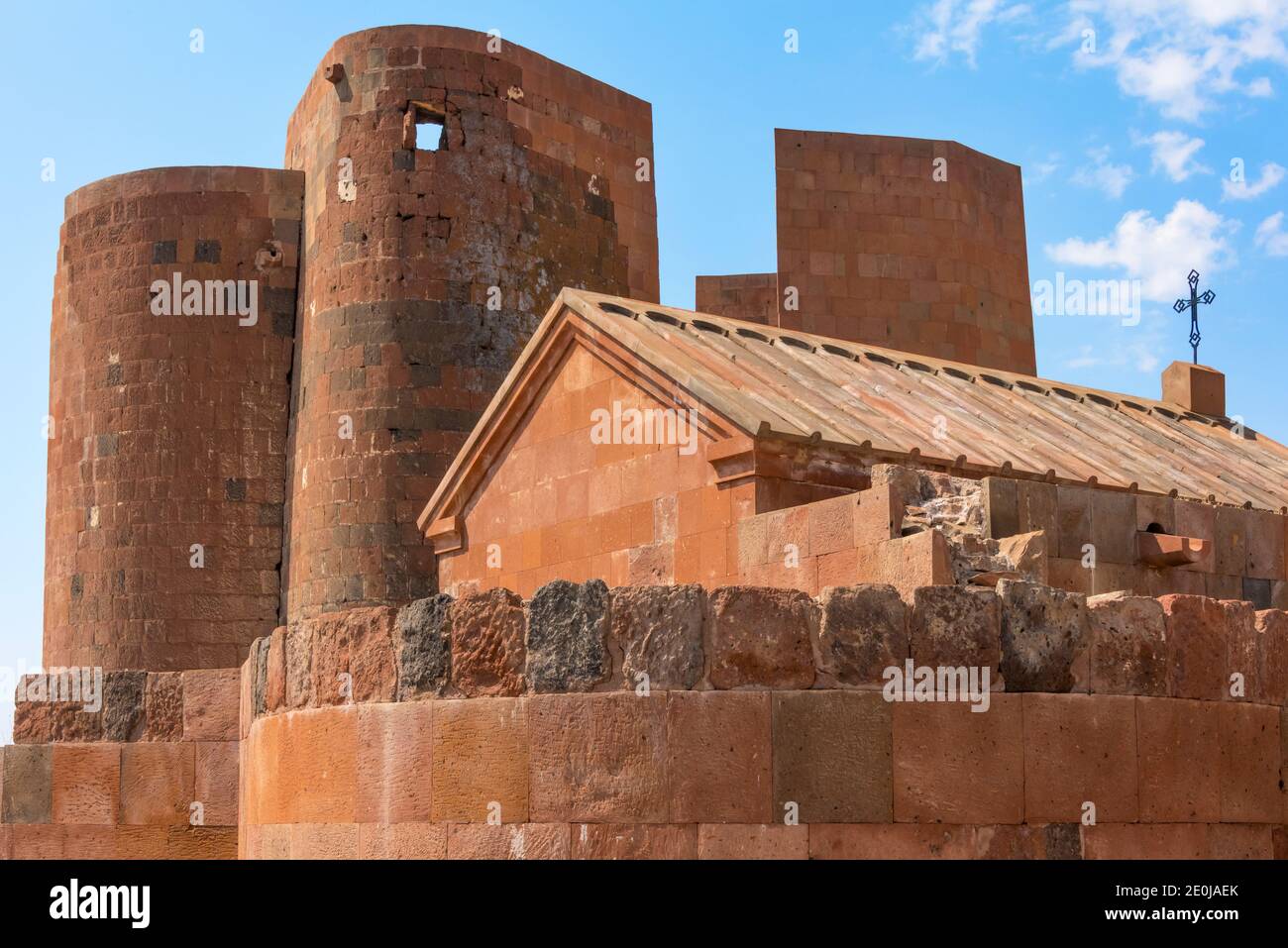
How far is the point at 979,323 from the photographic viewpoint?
83.4ft

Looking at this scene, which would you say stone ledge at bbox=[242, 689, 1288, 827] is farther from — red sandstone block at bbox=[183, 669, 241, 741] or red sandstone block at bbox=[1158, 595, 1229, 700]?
red sandstone block at bbox=[183, 669, 241, 741]

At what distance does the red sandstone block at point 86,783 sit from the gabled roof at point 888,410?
4.78 meters

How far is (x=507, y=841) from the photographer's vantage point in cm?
754

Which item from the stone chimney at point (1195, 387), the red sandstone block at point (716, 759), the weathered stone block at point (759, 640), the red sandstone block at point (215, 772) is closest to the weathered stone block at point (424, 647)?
the red sandstone block at point (716, 759)

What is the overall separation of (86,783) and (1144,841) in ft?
23.7

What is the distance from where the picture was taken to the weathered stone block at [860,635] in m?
7.55

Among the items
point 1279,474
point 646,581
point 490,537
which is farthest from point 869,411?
point 1279,474

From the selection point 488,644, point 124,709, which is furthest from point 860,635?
point 124,709

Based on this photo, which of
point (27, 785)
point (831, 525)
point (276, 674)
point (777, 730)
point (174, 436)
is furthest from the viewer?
point (174, 436)

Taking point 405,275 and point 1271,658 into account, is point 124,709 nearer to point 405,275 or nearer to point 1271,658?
point 1271,658

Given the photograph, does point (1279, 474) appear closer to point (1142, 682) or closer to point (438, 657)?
point (1142, 682)

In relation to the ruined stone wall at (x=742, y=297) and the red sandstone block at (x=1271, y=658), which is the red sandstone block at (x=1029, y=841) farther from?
the ruined stone wall at (x=742, y=297)

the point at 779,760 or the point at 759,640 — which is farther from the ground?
the point at 759,640
